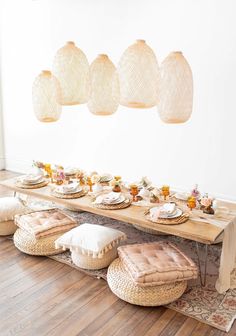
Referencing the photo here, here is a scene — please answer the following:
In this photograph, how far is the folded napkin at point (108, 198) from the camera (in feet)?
9.89

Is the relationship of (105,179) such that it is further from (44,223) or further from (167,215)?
(167,215)

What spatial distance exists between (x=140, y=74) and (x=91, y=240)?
1.30 metres

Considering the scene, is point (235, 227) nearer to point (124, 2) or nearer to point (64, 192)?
point (64, 192)

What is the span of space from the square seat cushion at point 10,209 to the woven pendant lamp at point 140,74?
1602 mm

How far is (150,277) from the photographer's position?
7.72ft

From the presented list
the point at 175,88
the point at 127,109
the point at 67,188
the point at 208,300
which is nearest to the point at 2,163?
the point at 127,109

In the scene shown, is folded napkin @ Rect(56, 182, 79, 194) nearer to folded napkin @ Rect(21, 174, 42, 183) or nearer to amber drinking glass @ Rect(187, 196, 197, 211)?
folded napkin @ Rect(21, 174, 42, 183)

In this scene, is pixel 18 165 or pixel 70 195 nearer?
pixel 70 195

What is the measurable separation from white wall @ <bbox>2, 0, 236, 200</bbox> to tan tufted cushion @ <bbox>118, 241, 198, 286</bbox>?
181 cm

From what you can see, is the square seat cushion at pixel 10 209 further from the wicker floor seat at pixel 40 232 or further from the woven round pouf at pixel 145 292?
the woven round pouf at pixel 145 292

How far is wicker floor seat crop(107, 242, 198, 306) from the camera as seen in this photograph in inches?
93.0

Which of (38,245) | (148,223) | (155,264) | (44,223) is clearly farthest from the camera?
(44,223)

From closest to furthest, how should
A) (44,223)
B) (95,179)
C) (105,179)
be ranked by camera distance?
(44,223)
(95,179)
(105,179)

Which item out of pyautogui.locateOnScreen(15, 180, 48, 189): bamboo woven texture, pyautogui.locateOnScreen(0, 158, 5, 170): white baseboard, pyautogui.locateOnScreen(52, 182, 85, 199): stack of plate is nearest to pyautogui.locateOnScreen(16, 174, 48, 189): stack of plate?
pyautogui.locateOnScreen(15, 180, 48, 189): bamboo woven texture
